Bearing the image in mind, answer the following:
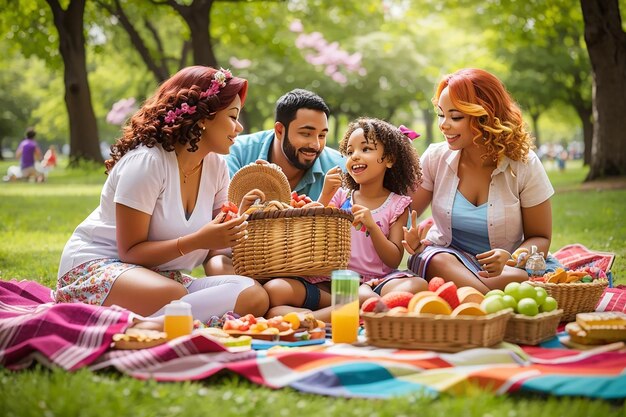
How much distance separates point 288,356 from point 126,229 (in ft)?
4.41

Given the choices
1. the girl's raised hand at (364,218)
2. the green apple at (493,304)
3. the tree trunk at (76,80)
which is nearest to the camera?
the green apple at (493,304)

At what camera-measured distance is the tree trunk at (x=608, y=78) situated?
12.6 m

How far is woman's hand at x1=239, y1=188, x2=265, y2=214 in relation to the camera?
16.1 ft

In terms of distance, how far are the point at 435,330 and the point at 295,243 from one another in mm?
1197

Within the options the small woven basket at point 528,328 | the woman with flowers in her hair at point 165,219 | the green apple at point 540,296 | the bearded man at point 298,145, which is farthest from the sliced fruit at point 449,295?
the bearded man at point 298,145

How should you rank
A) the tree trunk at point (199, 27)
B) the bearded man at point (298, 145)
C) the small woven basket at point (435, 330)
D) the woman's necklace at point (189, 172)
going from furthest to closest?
the tree trunk at point (199, 27) < the bearded man at point (298, 145) < the woman's necklace at point (189, 172) < the small woven basket at point (435, 330)

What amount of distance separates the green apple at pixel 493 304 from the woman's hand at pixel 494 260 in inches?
29.4

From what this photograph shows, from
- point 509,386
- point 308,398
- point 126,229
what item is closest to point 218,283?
point 126,229

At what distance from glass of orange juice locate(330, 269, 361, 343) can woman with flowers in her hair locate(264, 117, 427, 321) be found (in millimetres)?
913

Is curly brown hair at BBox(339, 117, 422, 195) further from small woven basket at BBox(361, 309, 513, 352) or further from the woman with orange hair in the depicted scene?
small woven basket at BBox(361, 309, 513, 352)

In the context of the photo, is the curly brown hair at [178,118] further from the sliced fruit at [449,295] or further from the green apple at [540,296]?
the green apple at [540,296]

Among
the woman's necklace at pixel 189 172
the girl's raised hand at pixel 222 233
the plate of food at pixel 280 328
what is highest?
the woman's necklace at pixel 189 172

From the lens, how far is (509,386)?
3.06 m

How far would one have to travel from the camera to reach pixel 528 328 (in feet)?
12.5
